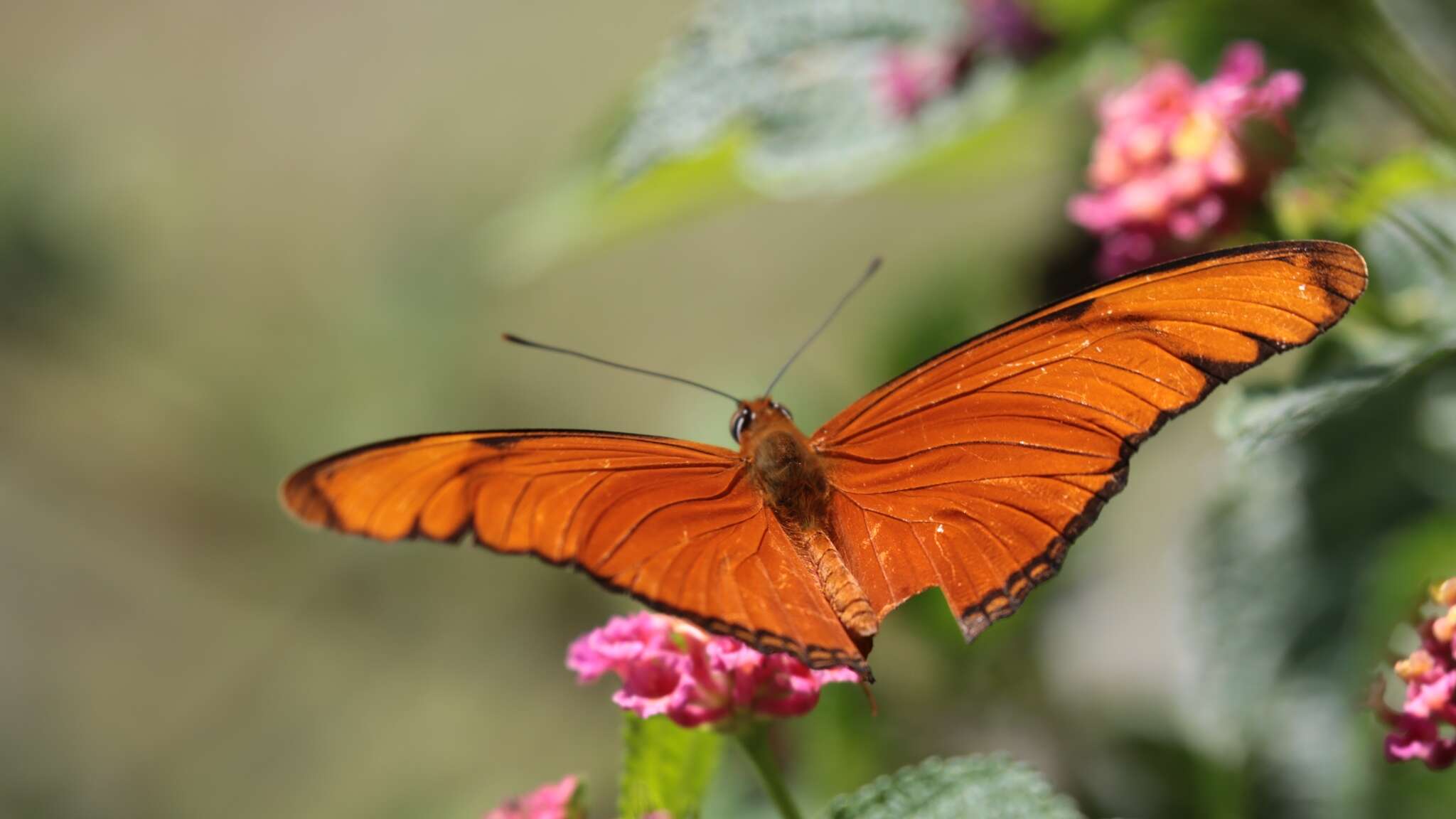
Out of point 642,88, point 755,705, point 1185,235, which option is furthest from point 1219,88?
point 755,705

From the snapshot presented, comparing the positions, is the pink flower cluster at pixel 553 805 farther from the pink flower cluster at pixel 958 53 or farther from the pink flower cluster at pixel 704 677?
the pink flower cluster at pixel 958 53

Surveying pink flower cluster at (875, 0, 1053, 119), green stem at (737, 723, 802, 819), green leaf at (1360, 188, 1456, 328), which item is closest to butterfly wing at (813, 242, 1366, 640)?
green stem at (737, 723, 802, 819)

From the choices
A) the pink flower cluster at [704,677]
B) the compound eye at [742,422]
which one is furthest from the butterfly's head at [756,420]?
the pink flower cluster at [704,677]

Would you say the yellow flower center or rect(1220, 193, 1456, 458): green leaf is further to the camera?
the yellow flower center

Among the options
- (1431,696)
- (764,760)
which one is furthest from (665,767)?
(1431,696)

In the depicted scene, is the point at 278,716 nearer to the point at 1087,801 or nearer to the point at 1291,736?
the point at 1087,801

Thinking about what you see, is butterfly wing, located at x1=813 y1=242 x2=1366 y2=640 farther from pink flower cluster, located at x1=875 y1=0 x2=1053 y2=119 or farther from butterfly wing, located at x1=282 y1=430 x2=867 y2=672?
pink flower cluster, located at x1=875 y1=0 x2=1053 y2=119

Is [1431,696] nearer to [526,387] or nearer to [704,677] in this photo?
[704,677]
